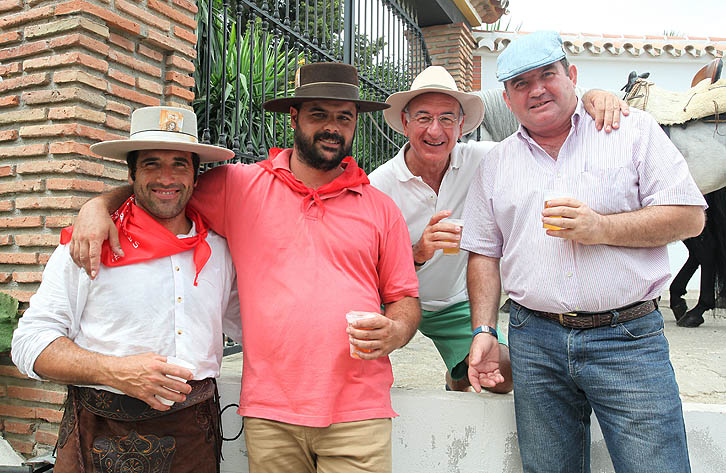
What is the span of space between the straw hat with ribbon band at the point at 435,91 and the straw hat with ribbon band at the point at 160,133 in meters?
1.15

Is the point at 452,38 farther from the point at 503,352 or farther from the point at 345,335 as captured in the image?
the point at 345,335

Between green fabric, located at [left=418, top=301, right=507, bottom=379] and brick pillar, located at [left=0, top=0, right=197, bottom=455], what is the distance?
79.4 inches

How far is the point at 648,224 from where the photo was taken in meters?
2.04

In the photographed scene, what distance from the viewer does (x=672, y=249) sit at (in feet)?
32.9

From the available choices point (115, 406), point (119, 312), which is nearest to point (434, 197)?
point (119, 312)

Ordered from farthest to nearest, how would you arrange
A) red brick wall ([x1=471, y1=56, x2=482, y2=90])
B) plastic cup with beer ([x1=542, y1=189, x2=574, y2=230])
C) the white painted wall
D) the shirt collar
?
the white painted wall < red brick wall ([x1=471, y1=56, x2=482, y2=90]) < the shirt collar < plastic cup with beer ([x1=542, y1=189, x2=574, y2=230])

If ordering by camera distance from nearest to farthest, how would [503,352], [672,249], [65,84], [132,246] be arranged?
[132,246], [503,352], [65,84], [672,249]

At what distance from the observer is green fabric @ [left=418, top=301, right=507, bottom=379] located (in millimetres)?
3268

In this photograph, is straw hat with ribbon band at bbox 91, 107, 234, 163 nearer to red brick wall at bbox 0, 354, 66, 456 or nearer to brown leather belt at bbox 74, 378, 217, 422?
brown leather belt at bbox 74, 378, 217, 422

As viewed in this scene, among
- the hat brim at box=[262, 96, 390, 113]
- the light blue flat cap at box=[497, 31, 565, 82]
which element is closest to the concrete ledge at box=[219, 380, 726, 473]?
the hat brim at box=[262, 96, 390, 113]

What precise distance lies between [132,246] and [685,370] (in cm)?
436

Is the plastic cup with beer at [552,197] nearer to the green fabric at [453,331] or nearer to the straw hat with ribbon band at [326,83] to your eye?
the straw hat with ribbon band at [326,83]

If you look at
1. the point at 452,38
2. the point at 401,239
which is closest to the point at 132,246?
the point at 401,239

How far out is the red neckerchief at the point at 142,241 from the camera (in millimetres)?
2023
